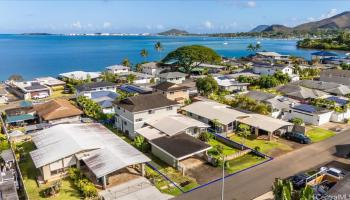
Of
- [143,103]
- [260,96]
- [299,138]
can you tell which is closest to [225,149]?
[299,138]

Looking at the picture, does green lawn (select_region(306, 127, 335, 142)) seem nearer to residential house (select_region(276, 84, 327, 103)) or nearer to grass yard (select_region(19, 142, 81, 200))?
residential house (select_region(276, 84, 327, 103))

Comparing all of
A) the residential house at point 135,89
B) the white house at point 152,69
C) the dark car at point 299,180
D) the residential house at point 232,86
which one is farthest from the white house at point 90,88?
the dark car at point 299,180

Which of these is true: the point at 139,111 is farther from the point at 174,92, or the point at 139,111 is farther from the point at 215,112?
the point at 174,92

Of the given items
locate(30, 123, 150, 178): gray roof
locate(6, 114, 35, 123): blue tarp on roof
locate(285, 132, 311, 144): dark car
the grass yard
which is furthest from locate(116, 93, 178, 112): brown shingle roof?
locate(285, 132, 311, 144): dark car

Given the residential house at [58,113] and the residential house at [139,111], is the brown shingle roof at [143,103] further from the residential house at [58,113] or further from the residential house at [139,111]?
the residential house at [58,113]

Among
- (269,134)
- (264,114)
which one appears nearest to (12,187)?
(269,134)
